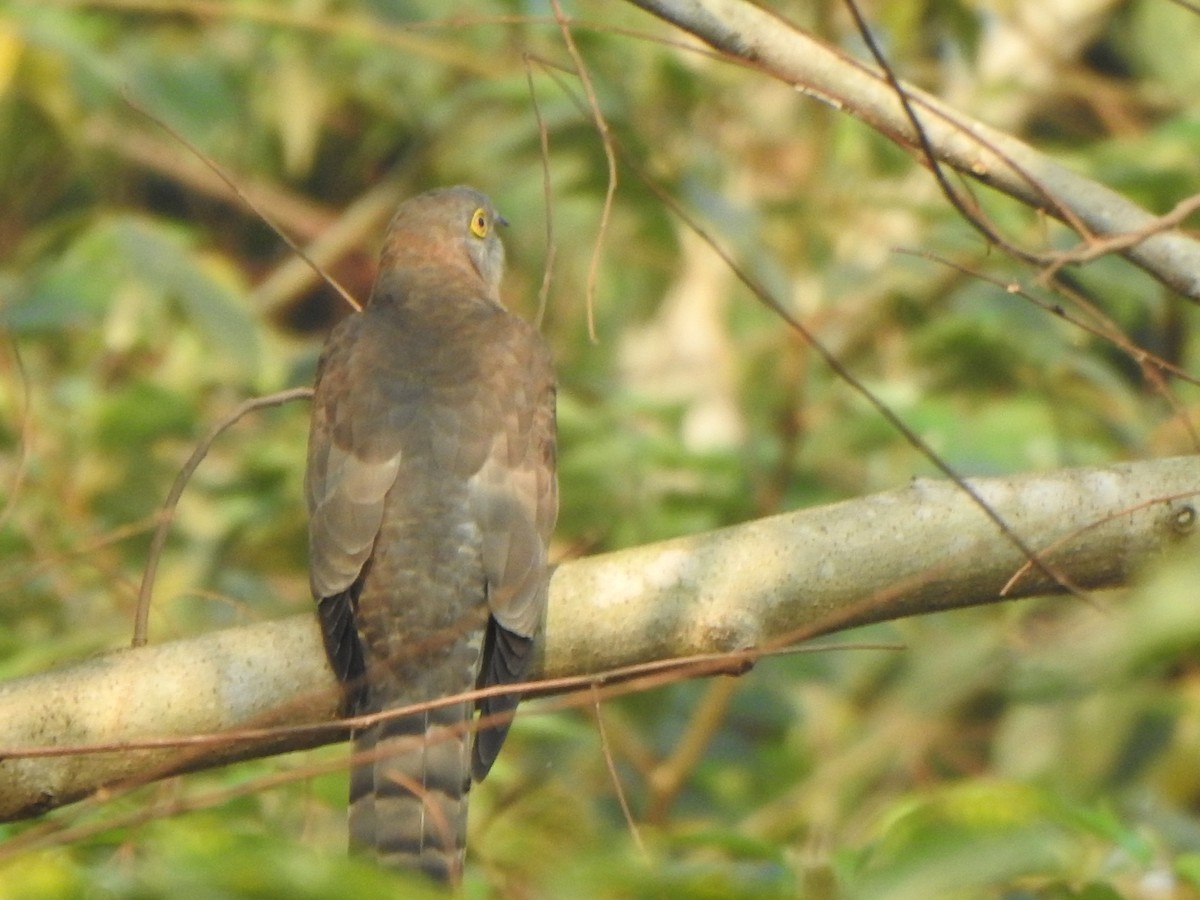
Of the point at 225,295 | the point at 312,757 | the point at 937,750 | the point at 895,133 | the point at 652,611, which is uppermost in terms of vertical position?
the point at 895,133

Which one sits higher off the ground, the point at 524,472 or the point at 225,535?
the point at 524,472

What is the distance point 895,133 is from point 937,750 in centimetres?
476

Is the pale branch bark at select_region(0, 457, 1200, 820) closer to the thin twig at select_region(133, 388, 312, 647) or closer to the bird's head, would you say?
the thin twig at select_region(133, 388, 312, 647)

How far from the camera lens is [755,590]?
377cm

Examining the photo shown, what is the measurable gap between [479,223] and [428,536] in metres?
1.87

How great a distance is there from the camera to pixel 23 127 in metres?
7.71

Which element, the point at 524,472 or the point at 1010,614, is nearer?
the point at 524,472

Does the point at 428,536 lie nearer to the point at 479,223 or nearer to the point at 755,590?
the point at 755,590

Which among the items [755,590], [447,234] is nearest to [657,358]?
[447,234]

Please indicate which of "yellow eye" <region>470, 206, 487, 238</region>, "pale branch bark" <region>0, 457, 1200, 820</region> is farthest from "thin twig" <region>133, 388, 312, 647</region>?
"yellow eye" <region>470, 206, 487, 238</region>

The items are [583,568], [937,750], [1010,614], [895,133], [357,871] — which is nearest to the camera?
[357,871]

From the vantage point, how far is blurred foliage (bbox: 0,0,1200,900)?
648cm

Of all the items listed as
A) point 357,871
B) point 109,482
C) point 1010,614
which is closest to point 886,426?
point 1010,614

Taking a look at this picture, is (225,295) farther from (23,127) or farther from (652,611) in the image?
(652,611)
